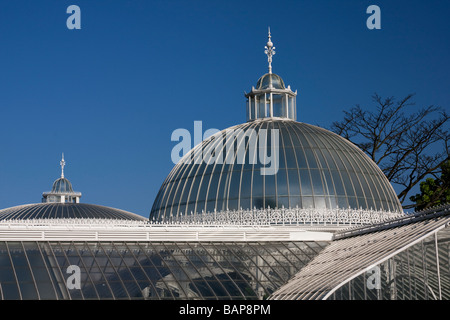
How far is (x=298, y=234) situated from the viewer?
34.0m

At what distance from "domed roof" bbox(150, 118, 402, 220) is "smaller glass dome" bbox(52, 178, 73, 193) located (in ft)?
84.8

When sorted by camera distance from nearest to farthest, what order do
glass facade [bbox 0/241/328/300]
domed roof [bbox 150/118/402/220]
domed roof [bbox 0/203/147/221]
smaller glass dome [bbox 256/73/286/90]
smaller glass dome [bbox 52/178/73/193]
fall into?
glass facade [bbox 0/241/328/300]
domed roof [bbox 150/118/402/220]
smaller glass dome [bbox 256/73/286/90]
domed roof [bbox 0/203/147/221]
smaller glass dome [bbox 52/178/73/193]

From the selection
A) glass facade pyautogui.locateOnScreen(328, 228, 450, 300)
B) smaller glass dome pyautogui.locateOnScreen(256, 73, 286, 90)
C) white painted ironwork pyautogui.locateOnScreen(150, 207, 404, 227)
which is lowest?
glass facade pyautogui.locateOnScreen(328, 228, 450, 300)

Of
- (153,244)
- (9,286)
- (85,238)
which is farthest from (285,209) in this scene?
(9,286)

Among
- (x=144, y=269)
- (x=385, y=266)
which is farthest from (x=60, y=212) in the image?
(x=385, y=266)

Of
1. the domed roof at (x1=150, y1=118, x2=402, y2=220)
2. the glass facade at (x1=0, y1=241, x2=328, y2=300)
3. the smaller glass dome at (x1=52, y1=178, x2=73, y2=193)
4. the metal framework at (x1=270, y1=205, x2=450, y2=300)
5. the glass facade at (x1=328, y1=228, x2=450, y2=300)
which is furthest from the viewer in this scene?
the smaller glass dome at (x1=52, y1=178, x2=73, y2=193)

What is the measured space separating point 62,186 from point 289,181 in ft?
107

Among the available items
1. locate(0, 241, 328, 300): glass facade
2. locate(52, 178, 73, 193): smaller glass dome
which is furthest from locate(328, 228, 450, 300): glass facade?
locate(52, 178, 73, 193): smaller glass dome

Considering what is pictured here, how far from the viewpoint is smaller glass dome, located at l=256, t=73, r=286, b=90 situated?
43.7m

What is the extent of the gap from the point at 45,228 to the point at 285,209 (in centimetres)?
1045

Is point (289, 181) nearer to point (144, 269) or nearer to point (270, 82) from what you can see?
point (270, 82)

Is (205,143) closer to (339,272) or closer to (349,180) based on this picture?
(349,180)

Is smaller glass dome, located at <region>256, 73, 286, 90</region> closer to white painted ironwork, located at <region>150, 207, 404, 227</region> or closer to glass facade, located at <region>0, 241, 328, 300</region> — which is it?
white painted ironwork, located at <region>150, 207, 404, 227</region>

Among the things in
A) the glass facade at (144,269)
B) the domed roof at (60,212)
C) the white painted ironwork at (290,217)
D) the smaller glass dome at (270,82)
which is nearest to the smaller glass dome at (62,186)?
the domed roof at (60,212)
